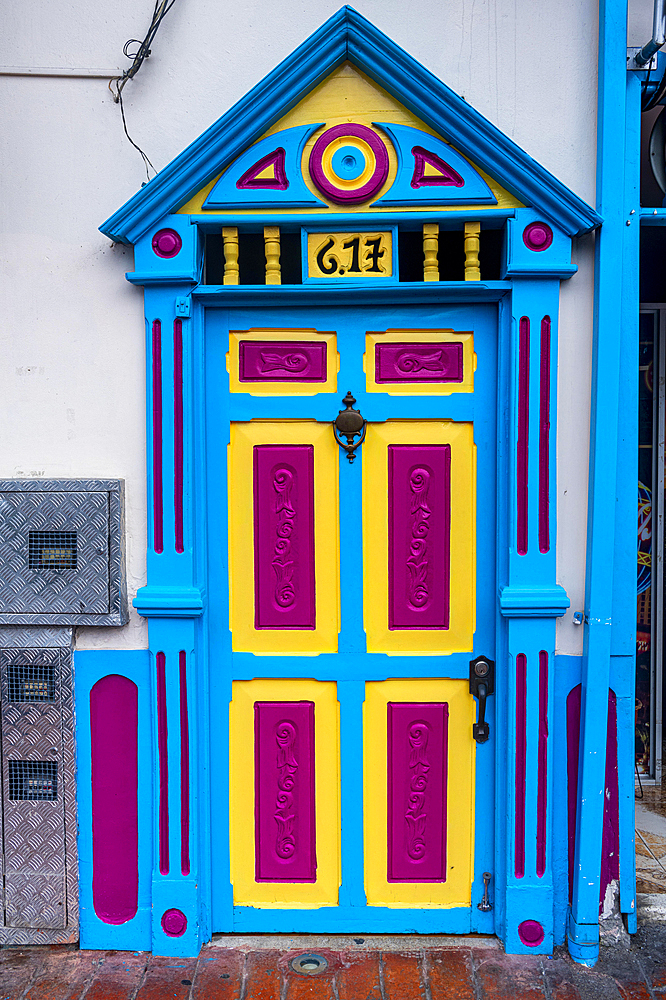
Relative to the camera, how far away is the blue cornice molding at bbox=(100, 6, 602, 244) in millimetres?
2693

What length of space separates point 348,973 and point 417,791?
2.42 ft

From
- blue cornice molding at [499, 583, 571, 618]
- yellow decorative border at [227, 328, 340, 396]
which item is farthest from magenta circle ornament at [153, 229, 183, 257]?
blue cornice molding at [499, 583, 571, 618]

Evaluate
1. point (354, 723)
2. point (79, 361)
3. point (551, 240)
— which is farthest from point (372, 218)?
point (354, 723)

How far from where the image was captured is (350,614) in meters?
3.00

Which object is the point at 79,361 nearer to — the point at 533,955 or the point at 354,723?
the point at 354,723

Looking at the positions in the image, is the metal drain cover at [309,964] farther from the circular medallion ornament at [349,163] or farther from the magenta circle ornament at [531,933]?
the circular medallion ornament at [349,163]

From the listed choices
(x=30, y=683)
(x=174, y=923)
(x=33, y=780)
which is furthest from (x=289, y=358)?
(x=174, y=923)

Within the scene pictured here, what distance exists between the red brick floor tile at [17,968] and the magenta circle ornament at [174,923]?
532 millimetres

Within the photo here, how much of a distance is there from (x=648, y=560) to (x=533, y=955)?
7.85 ft

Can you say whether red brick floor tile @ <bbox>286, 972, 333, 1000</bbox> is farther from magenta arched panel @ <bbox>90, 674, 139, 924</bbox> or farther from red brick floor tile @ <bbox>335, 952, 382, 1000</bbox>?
magenta arched panel @ <bbox>90, 674, 139, 924</bbox>

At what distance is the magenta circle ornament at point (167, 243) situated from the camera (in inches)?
111

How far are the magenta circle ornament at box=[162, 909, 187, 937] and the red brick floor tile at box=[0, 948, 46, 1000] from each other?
0.53 m

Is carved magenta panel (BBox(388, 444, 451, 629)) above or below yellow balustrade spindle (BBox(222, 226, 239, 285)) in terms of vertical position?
below

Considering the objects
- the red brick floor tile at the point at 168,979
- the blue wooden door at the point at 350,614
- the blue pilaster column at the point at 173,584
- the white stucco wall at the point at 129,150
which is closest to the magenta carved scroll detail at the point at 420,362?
the blue wooden door at the point at 350,614
